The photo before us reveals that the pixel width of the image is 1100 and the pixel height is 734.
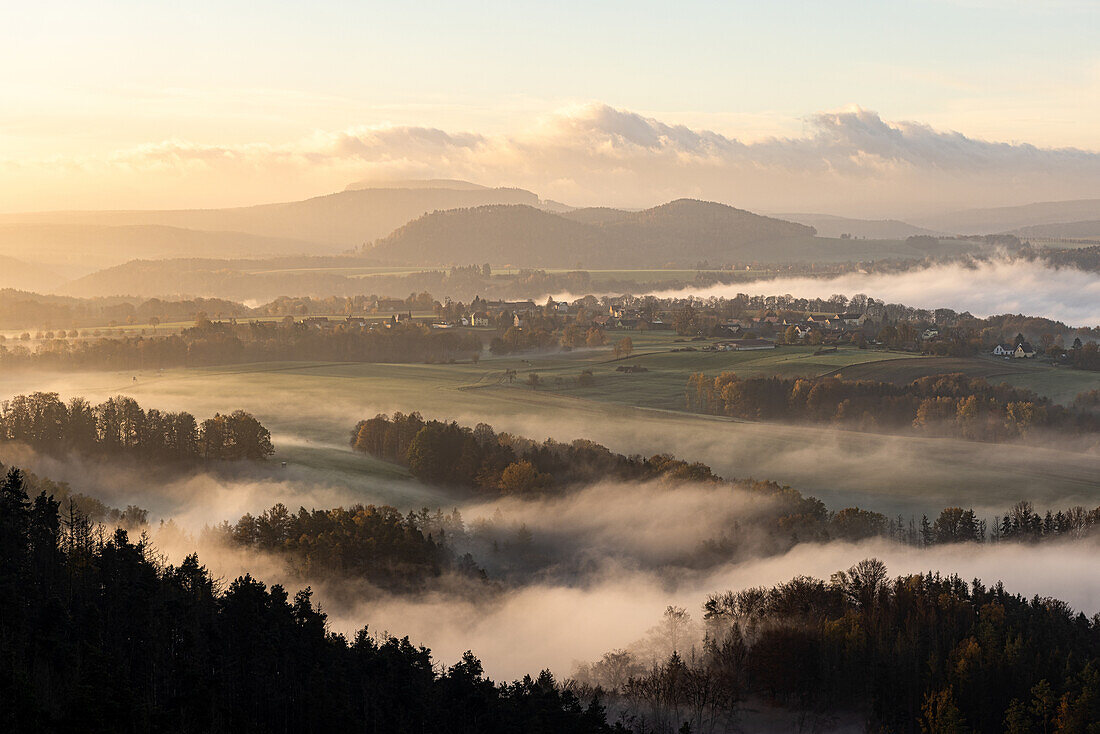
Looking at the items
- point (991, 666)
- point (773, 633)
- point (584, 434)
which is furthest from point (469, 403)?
point (991, 666)

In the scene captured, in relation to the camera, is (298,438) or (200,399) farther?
(200,399)

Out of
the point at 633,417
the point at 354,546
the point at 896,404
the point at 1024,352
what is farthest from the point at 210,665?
the point at 1024,352

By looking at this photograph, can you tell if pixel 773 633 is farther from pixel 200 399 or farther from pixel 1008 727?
pixel 200 399

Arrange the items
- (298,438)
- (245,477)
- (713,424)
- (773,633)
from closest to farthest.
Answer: (773,633) → (245,477) → (298,438) → (713,424)

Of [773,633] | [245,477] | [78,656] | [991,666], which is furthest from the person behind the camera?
[245,477]

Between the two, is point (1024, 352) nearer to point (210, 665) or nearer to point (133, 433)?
point (133, 433)
